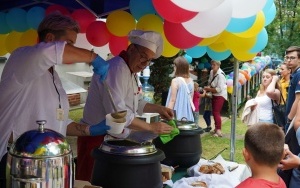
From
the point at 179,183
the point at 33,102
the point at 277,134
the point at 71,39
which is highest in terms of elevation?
the point at 71,39

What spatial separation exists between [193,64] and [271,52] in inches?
318

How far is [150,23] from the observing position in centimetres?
252

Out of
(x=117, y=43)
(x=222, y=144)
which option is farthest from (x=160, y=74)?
(x=117, y=43)

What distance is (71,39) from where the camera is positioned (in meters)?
1.51

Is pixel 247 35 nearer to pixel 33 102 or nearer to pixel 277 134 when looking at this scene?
pixel 277 134

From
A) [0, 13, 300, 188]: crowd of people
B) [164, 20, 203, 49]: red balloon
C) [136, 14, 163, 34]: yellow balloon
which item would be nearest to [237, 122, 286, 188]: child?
[0, 13, 300, 188]: crowd of people

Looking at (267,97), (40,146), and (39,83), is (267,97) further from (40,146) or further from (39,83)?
(40,146)

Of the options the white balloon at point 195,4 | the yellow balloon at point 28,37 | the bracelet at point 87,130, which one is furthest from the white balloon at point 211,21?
the yellow balloon at point 28,37

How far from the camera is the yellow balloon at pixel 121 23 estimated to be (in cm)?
288

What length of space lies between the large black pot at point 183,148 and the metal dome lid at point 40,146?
114 cm

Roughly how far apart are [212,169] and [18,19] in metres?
2.11

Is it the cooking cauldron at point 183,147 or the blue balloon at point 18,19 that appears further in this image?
the blue balloon at point 18,19

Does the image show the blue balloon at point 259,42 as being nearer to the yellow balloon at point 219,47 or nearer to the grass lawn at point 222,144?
the yellow balloon at point 219,47

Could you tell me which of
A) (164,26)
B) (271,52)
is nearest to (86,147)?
(164,26)
